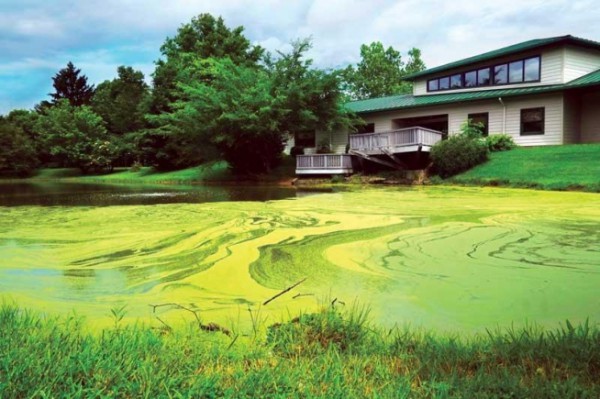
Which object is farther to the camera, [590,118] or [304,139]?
[304,139]

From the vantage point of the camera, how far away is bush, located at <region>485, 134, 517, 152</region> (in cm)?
1956

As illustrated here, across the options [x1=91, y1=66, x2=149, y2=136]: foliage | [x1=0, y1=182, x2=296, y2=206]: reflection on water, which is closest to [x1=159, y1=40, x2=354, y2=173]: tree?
[x1=0, y1=182, x2=296, y2=206]: reflection on water

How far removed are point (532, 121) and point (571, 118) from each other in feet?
4.89

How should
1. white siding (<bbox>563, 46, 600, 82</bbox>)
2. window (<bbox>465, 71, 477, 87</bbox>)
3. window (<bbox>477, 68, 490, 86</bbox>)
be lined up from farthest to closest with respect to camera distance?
window (<bbox>465, 71, 477, 87</bbox>) → window (<bbox>477, 68, 490, 86</bbox>) → white siding (<bbox>563, 46, 600, 82</bbox>)

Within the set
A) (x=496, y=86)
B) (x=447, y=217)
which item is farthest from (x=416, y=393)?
(x=496, y=86)

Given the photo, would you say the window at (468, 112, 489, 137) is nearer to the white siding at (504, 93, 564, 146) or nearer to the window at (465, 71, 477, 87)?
the white siding at (504, 93, 564, 146)

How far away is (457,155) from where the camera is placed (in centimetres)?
1758

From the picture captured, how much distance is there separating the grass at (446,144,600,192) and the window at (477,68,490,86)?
508 centimetres

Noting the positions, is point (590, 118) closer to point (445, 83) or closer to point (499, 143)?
point (499, 143)

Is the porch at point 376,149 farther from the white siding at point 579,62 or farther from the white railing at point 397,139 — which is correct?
the white siding at point 579,62

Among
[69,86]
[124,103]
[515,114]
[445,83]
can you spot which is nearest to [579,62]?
[515,114]

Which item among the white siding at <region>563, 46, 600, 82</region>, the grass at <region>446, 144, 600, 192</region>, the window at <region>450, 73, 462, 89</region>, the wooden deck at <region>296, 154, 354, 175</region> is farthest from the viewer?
the window at <region>450, 73, 462, 89</region>

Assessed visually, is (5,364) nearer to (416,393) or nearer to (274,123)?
(416,393)

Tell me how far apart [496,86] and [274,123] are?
33.3 ft
